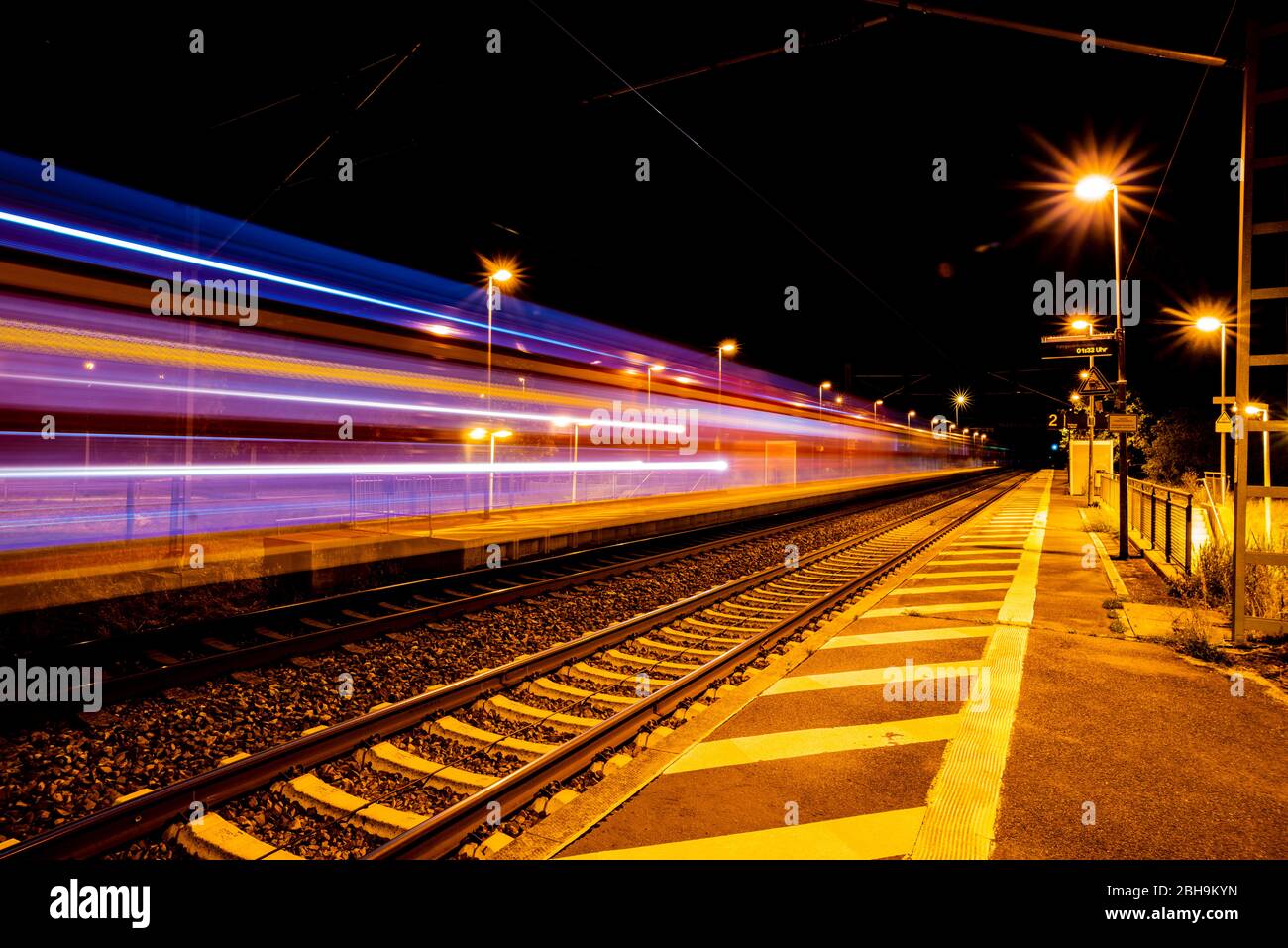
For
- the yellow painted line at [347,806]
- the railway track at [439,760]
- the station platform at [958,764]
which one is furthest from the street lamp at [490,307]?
the yellow painted line at [347,806]

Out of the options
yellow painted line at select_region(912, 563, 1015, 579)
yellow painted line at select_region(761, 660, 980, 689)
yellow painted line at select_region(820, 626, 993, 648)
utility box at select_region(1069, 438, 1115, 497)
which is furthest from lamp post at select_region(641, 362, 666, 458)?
utility box at select_region(1069, 438, 1115, 497)

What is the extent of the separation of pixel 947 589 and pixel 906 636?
3135 mm

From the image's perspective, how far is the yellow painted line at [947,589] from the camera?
9.97m

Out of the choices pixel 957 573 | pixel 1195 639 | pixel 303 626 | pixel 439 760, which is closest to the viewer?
pixel 439 760

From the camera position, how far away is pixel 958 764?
4.30 metres

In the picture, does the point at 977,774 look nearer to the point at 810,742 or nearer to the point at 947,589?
the point at 810,742

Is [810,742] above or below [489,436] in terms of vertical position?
below

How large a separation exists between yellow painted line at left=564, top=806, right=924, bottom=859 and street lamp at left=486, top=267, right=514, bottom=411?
13.9m

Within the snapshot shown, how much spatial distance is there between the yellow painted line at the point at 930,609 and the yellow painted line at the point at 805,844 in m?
5.23

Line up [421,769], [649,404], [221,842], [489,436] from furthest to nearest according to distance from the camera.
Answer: [649,404] → [489,436] → [421,769] → [221,842]

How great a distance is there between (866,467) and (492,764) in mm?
43298

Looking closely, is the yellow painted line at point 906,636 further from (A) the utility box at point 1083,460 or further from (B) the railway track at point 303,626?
(A) the utility box at point 1083,460

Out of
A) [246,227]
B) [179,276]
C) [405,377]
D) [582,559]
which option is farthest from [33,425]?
[582,559]

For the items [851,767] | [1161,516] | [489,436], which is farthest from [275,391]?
[1161,516]
